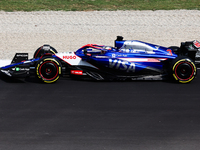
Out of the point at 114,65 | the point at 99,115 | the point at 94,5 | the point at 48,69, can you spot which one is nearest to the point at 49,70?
the point at 48,69

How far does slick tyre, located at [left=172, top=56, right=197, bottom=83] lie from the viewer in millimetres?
10930

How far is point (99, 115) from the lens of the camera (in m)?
8.01

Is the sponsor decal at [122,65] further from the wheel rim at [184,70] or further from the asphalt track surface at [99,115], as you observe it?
the wheel rim at [184,70]

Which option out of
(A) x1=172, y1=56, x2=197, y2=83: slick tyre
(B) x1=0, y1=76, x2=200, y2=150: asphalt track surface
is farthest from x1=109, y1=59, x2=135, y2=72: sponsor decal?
(A) x1=172, y1=56, x2=197, y2=83: slick tyre

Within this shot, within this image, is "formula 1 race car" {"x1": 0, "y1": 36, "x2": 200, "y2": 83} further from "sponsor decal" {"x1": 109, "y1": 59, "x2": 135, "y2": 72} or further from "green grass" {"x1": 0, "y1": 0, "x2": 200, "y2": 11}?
"green grass" {"x1": 0, "y1": 0, "x2": 200, "y2": 11}

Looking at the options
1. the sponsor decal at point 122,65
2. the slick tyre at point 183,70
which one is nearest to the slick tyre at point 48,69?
the sponsor decal at point 122,65

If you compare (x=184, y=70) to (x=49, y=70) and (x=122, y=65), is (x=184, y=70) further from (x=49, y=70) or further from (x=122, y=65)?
(x=49, y=70)

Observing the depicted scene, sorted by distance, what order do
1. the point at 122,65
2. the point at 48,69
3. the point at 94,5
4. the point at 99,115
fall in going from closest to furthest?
the point at 99,115, the point at 48,69, the point at 122,65, the point at 94,5

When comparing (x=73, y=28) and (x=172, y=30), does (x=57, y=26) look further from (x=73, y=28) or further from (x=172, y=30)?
(x=172, y=30)

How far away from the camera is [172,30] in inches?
812

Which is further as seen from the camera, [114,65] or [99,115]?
[114,65]

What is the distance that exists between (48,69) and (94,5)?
559 inches

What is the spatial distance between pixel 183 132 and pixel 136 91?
3.20 meters

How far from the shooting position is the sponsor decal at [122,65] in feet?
36.3
